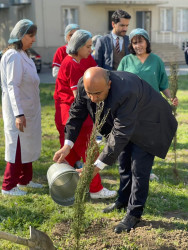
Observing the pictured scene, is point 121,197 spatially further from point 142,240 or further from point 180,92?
point 180,92

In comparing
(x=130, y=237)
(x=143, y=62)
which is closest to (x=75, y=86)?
(x=143, y=62)

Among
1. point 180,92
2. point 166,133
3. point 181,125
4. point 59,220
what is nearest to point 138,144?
point 166,133

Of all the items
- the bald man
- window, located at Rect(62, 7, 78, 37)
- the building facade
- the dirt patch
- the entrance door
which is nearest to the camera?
the bald man

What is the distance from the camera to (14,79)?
4266 mm

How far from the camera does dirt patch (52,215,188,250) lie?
11.3 feet

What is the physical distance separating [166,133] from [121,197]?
103 centimetres

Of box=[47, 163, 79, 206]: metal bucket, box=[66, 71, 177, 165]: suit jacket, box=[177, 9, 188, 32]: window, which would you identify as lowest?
box=[47, 163, 79, 206]: metal bucket

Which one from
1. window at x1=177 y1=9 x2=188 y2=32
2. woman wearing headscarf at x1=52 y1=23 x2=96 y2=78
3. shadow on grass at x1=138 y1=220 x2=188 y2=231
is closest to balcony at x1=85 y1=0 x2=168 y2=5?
window at x1=177 y1=9 x2=188 y2=32

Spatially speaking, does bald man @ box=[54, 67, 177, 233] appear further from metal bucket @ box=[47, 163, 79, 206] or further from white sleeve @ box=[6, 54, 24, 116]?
white sleeve @ box=[6, 54, 24, 116]

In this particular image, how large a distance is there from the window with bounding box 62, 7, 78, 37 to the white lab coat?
22.5 m

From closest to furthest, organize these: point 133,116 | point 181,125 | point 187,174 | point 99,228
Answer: point 133,116 → point 99,228 → point 187,174 → point 181,125

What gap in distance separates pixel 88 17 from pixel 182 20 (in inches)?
357

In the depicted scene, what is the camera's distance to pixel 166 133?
3.57m

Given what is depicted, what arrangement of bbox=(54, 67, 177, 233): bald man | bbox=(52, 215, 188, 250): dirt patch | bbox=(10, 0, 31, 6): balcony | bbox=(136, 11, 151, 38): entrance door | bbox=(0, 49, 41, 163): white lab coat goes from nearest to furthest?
bbox=(54, 67, 177, 233): bald man → bbox=(52, 215, 188, 250): dirt patch → bbox=(0, 49, 41, 163): white lab coat → bbox=(10, 0, 31, 6): balcony → bbox=(136, 11, 151, 38): entrance door
